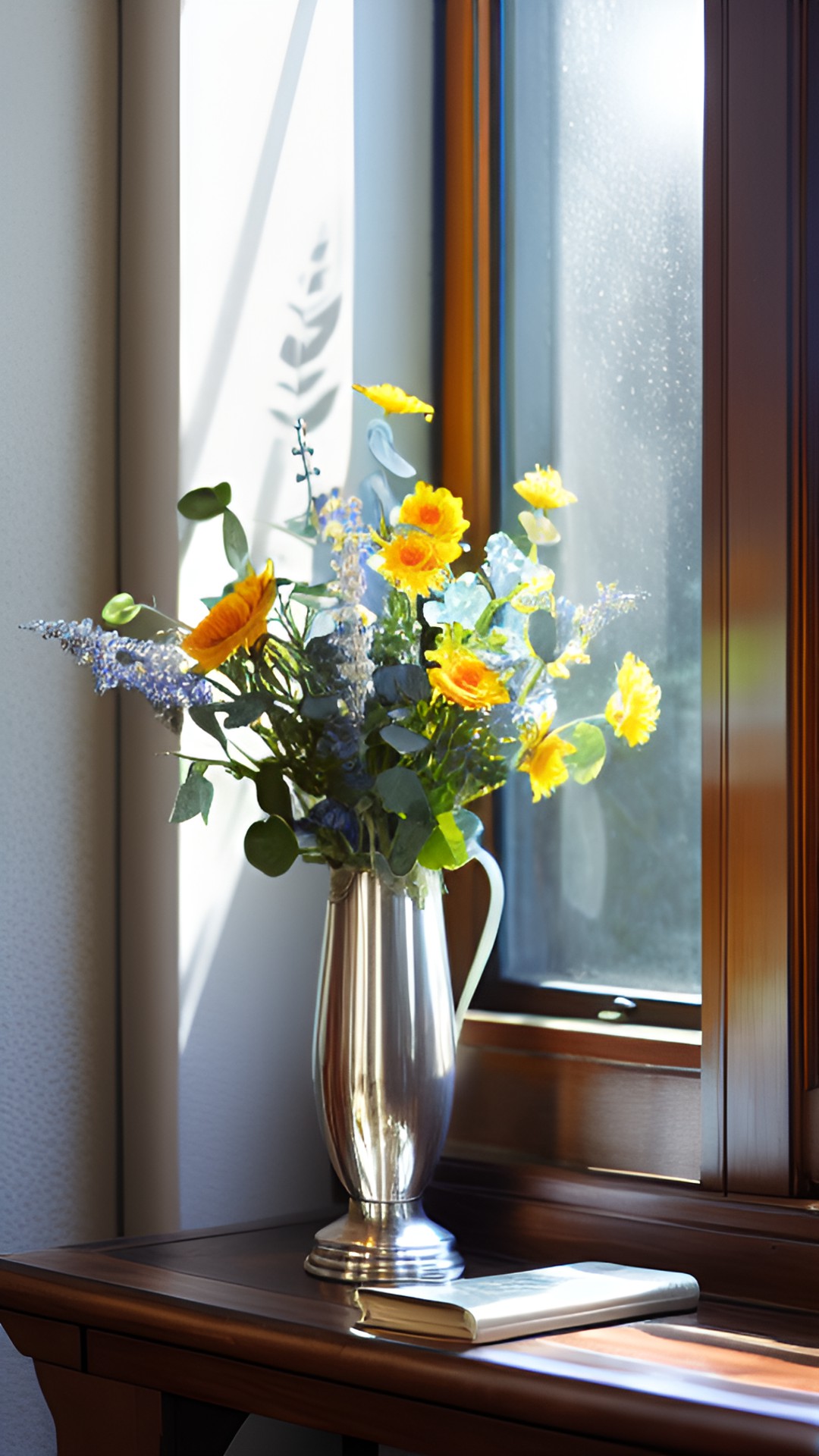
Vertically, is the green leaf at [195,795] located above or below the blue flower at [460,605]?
below

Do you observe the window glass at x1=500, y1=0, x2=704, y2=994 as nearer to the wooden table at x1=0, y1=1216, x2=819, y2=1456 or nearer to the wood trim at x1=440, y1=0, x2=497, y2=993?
the wood trim at x1=440, y1=0, x2=497, y2=993

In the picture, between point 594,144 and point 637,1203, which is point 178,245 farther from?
point 637,1203

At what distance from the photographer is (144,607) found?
54.9 inches

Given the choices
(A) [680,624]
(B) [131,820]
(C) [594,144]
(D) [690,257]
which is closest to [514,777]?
(A) [680,624]

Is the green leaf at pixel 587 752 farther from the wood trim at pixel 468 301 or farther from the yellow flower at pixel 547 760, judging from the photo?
the wood trim at pixel 468 301

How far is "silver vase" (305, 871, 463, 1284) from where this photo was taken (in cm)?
135

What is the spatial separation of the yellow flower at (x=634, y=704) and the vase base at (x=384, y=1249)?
0.47 metres

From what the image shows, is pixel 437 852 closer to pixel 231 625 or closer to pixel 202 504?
pixel 231 625

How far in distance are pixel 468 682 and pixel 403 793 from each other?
0.11m

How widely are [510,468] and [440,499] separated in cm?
41

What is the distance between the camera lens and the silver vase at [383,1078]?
135cm

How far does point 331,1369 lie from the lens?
1132mm

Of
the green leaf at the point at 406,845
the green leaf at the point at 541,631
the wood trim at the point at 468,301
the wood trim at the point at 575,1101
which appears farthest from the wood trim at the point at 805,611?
the wood trim at the point at 468,301

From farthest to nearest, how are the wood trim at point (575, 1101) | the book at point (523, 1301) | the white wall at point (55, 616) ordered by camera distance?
the white wall at point (55, 616) < the wood trim at point (575, 1101) < the book at point (523, 1301)
